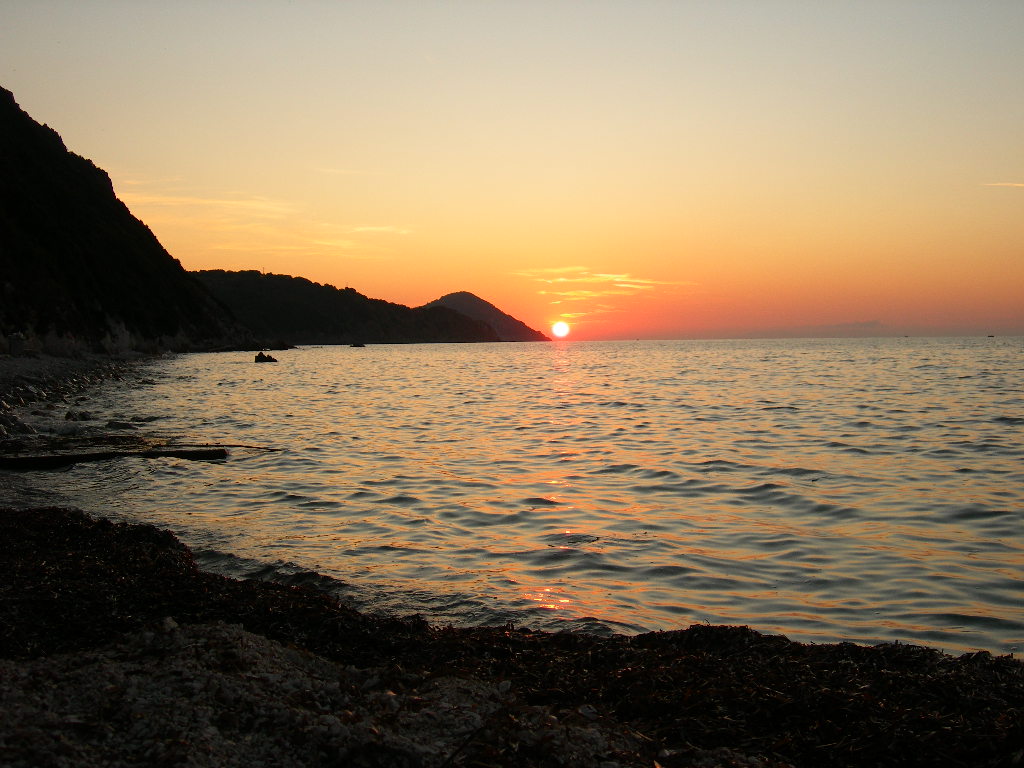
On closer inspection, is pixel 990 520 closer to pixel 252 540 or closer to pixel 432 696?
pixel 432 696

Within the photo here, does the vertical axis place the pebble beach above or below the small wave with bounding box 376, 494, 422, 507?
above

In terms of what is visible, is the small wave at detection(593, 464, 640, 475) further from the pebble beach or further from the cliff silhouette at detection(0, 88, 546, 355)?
the cliff silhouette at detection(0, 88, 546, 355)

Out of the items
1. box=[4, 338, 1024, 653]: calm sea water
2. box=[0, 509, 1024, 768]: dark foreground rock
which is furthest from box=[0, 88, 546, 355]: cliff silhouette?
box=[0, 509, 1024, 768]: dark foreground rock

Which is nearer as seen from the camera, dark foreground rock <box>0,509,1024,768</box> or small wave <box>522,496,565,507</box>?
dark foreground rock <box>0,509,1024,768</box>

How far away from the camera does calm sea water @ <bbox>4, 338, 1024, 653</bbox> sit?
641 centimetres

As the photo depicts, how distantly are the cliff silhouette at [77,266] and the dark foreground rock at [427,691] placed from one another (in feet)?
133

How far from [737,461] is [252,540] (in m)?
9.09

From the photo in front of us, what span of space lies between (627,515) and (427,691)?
6.26 meters

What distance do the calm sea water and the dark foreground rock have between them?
1063 millimetres

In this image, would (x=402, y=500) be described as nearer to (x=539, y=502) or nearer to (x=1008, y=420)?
(x=539, y=502)

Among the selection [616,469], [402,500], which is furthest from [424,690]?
[616,469]

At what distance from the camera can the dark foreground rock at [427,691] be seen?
309 centimetres

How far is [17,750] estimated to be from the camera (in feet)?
9.02

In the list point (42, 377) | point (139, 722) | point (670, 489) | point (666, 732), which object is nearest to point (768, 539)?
point (670, 489)
